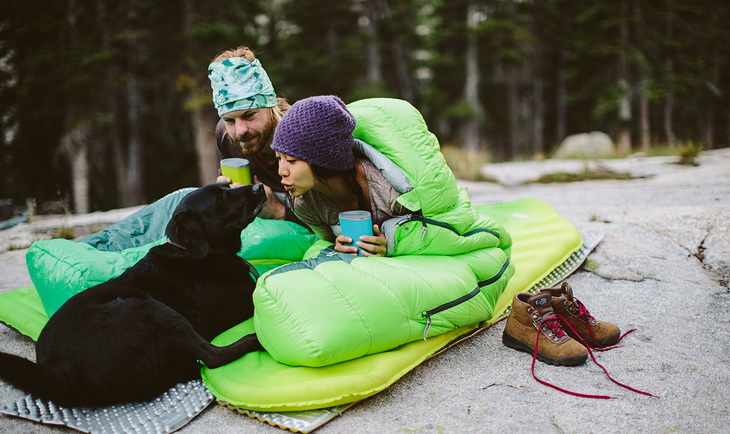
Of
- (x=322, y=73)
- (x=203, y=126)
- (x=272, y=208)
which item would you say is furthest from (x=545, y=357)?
(x=322, y=73)

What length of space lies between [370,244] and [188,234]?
92cm

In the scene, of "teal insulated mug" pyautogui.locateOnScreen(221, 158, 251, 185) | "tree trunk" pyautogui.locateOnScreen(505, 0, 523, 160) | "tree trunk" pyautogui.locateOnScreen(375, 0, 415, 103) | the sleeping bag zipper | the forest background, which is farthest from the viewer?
"tree trunk" pyautogui.locateOnScreen(505, 0, 523, 160)

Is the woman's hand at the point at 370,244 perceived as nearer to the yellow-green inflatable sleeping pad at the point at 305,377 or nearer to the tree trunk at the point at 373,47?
the yellow-green inflatable sleeping pad at the point at 305,377

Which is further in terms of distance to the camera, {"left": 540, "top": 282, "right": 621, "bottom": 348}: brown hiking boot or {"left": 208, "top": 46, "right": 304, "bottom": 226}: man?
{"left": 208, "top": 46, "right": 304, "bottom": 226}: man

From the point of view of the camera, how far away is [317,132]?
7.35 ft

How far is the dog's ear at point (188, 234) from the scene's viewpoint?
2295 mm

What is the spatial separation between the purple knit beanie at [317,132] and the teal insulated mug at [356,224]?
28cm

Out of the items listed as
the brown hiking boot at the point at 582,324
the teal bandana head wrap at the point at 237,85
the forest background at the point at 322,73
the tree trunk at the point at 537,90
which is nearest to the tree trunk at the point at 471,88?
the forest background at the point at 322,73

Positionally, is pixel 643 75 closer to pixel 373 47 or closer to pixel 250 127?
pixel 373 47

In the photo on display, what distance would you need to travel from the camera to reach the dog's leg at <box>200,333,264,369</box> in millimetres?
2094

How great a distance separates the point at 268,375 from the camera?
1.99 metres

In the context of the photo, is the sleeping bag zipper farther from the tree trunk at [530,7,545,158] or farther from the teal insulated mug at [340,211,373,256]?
the tree trunk at [530,7,545,158]

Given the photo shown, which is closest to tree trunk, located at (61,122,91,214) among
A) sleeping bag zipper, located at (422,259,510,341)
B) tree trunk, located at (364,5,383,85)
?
tree trunk, located at (364,5,383,85)

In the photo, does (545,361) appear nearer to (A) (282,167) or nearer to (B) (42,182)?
(A) (282,167)
